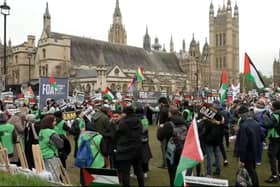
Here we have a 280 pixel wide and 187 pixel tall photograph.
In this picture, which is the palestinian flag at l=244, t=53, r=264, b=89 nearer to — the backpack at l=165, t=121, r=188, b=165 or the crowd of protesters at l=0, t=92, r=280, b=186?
the crowd of protesters at l=0, t=92, r=280, b=186

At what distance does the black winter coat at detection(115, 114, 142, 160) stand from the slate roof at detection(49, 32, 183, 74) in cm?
7078

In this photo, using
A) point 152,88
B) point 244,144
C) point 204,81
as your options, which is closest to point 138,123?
point 244,144

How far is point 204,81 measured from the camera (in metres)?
110

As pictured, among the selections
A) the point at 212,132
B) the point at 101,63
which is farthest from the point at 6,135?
the point at 101,63

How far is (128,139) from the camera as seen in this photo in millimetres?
7742

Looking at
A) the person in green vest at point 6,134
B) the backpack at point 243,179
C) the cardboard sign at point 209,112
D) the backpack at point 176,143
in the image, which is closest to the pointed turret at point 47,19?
the person in green vest at point 6,134

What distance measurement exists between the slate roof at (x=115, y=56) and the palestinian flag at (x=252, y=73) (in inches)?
2542

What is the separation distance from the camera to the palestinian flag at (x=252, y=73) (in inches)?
557

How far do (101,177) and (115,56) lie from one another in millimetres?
79695

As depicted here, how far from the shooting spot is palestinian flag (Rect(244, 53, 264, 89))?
14.1 m

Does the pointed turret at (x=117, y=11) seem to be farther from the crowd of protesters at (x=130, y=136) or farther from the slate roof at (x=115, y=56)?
the crowd of protesters at (x=130, y=136)

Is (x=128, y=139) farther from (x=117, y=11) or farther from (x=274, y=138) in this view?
(x=117, y=11)

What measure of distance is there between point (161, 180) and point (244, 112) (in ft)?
9.17

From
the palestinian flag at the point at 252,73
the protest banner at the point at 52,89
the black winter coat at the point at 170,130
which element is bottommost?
the black winter coat at the point at 170,130
